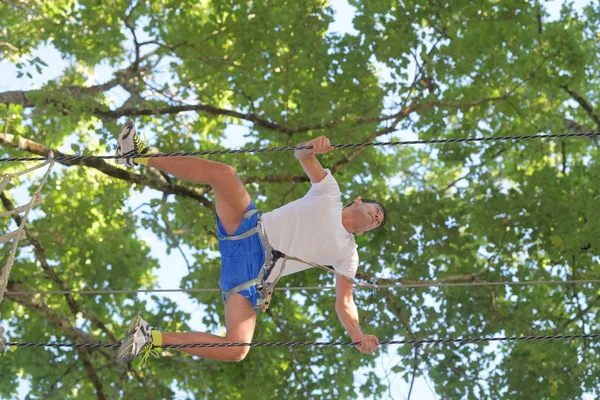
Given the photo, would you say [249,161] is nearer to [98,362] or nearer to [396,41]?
[396,41]

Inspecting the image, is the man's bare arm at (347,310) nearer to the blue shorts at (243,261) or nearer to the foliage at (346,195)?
the blue shorts at (243,261)

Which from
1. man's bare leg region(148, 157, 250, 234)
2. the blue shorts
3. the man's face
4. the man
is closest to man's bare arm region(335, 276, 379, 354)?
the man

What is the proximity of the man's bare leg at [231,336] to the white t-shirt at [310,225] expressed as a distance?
0.27 metres

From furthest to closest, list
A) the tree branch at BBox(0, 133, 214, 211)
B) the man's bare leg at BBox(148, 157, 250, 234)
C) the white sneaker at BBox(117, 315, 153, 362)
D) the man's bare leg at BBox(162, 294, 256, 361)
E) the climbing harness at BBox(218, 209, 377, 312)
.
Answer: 1. the tree branch at BBox(0, 133, 214, 211)
2. the climbing harness at BBox(218, 209, 377, 312)
3. the man's bare leg at BBox(148, 157, 250, 234)
4. the man's bare leg at BBox(162, 294, 256, 361)
5. the white sneaker at BBox(117, 315, 153, 362)

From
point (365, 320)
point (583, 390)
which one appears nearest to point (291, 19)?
point (365, 320)

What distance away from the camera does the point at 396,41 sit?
28.4 feet

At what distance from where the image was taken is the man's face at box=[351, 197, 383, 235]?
499 cm

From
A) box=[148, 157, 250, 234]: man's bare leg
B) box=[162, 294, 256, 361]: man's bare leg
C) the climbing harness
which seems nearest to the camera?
box=[162, 294, 256, 361]: man's bare leg

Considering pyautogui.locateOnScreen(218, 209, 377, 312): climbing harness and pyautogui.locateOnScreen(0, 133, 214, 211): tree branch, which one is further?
pyautogui.locateOnScreen(0, 133, 214, 211): tree branch

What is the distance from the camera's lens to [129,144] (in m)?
4.57

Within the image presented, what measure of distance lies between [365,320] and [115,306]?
3.20 metres

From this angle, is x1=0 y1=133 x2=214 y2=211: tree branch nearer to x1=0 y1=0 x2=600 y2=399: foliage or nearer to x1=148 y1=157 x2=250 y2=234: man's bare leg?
x1=0 y1=0 x2=600 y2=399: foliage

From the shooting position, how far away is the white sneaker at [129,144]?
14.9 ft

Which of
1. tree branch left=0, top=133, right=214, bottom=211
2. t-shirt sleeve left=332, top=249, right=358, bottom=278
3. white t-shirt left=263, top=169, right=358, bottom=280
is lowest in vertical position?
t-shirt sleeve left=332, top=249, right=358, bottom=278
